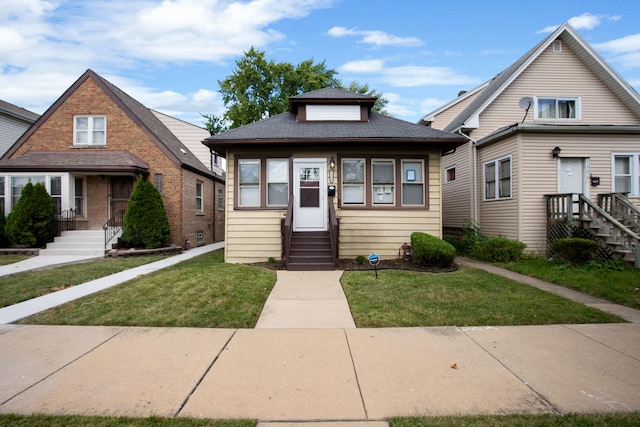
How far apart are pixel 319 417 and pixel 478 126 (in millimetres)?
13360

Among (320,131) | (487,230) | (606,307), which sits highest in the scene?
(320,131)

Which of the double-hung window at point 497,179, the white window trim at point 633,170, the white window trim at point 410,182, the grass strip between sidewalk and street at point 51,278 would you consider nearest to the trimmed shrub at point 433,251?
the white window trim at point 410,182

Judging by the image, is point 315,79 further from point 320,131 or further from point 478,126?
point 320,131

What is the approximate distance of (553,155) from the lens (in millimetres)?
11477

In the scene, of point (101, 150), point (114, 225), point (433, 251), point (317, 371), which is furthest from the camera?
point (101, 150)

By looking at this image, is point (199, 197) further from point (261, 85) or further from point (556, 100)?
point (261, 85)

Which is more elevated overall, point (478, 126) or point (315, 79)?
point (315, 79)

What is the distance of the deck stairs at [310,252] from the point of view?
9.38m

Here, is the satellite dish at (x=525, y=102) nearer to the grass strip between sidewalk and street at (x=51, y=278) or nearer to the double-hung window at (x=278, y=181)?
the double-hung window at (x=278, y=181)

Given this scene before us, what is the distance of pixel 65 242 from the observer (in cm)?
1298

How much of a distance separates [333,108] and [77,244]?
396 inches

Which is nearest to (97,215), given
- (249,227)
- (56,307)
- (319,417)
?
(249,227)

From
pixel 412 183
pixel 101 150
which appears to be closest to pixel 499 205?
pixel 412 183

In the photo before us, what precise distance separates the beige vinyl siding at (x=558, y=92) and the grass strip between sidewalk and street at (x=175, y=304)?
36.6ft
